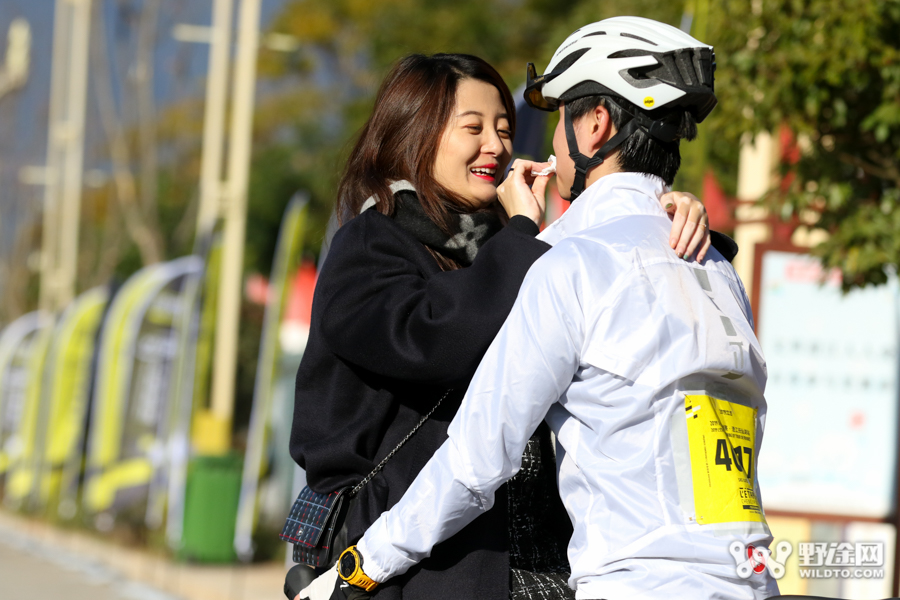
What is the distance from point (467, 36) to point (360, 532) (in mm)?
18665

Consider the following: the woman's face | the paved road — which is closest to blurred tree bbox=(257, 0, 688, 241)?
the paved road

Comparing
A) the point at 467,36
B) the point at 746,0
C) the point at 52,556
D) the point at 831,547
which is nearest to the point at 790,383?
the point at 746,0

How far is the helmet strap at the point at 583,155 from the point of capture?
2.18m

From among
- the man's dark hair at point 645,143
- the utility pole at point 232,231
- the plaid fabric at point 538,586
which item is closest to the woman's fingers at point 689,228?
the man's dark hair at point 645,143

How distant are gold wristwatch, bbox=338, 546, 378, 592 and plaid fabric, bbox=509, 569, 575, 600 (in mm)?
330

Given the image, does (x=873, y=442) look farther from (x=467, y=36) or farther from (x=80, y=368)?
(x=467, y=36)

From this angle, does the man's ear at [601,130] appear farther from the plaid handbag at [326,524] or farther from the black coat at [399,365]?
the plaid handbag at [326,524]

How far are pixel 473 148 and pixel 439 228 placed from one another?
10.0 inches

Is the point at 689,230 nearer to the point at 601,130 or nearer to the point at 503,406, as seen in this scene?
the point at 601,130

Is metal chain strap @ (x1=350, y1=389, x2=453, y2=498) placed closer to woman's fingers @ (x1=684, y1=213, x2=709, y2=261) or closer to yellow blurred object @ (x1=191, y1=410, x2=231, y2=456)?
woman's fingers @ (x1=684, y1=213, x2=709, y2=261)

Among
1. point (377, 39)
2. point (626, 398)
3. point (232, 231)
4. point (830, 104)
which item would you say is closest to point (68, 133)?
point (377, 39)

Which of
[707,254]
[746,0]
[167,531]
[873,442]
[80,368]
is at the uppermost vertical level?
[746,0]

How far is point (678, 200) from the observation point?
217cm

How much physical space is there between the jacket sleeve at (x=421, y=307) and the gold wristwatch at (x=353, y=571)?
0.37 meters
